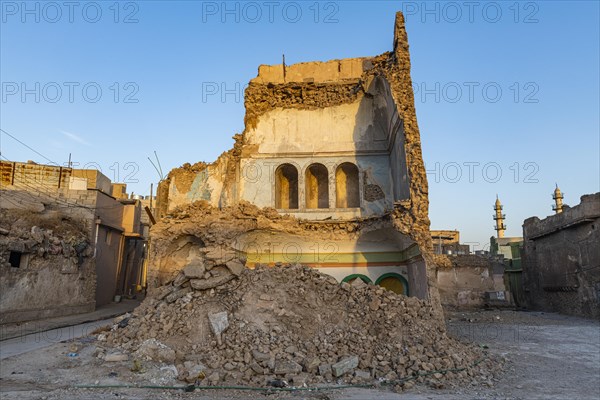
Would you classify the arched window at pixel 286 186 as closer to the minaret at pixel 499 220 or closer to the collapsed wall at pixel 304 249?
the collapsed wall at pixel 304 249

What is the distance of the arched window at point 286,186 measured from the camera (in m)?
15.9

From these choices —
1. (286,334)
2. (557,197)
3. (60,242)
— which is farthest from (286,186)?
(557,197)

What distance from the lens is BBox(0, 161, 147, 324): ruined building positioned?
1319cm

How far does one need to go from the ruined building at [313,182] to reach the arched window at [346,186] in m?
0.04

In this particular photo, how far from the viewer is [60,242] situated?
→ 15008 millimetres

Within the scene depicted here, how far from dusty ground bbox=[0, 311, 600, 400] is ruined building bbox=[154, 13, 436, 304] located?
398cm

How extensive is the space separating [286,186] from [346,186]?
8.22 feet

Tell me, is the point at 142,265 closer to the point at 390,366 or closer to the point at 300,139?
the point at 300,139

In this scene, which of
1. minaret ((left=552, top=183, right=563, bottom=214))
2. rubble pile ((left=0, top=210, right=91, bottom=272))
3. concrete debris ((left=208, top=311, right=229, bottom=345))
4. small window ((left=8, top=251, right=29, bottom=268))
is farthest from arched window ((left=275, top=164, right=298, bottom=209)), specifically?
minaret ((left=552, top=183, right=563, bottom=214))

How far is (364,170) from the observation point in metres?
15.3

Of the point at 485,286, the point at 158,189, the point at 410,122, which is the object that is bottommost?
the point at 485,286

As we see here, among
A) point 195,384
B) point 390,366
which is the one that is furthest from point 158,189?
point 390,366

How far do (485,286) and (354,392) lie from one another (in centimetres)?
1661

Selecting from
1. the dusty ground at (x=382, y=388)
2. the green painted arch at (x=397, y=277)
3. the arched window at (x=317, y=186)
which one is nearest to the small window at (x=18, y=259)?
the dusty ground at (x=382, y=388)
